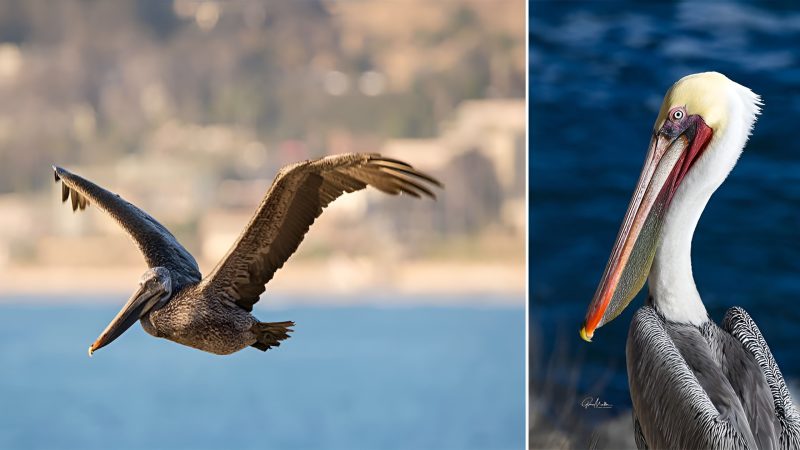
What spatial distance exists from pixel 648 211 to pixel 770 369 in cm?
68

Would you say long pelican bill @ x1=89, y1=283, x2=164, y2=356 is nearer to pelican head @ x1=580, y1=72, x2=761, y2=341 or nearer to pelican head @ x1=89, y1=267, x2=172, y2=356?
pelican head @ x1=89, y1=267, x2=172, y2=356

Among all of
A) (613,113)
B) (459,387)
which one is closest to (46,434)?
(459,387)

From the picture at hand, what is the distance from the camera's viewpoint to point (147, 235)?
3.89m

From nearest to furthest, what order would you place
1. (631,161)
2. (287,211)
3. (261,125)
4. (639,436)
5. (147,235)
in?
(287,211), (147,235), (639,436), (631,161), (261,125)

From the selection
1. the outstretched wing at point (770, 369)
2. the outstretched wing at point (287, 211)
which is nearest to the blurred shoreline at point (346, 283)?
the outstretched wing at point (287, 211)

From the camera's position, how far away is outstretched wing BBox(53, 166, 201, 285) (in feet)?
12.6

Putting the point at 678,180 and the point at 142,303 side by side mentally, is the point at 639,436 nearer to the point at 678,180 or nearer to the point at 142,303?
the point at 678,180

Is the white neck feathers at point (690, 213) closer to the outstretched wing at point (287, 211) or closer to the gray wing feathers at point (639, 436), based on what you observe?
the gray wing feathers at point (639, 436)

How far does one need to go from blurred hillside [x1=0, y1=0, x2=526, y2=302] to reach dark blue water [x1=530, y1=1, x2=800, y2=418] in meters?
0.28

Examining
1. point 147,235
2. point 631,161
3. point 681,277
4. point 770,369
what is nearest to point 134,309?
point 147,235

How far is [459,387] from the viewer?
4758 mm

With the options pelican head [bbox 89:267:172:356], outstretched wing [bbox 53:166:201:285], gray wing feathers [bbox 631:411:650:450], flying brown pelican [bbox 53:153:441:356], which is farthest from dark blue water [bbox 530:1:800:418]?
pelican head [bbox 89:267:172:356]

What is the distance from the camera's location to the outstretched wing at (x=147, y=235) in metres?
3.85

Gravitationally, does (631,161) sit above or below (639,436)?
above
